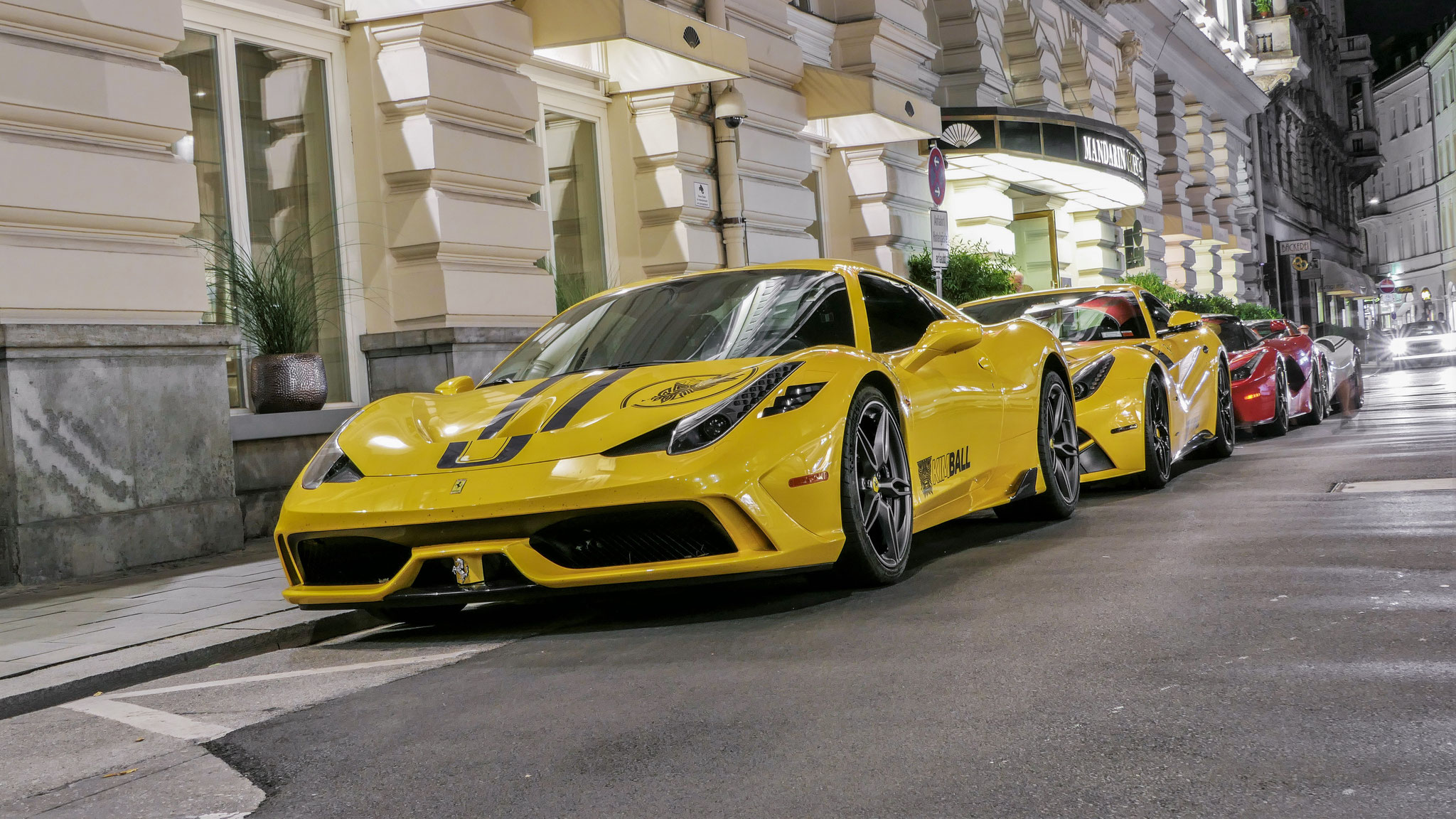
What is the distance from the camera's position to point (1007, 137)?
64.8 feet

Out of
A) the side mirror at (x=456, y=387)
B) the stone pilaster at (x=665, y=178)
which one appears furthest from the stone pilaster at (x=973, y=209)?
the side mirror at (x=456, y=387)

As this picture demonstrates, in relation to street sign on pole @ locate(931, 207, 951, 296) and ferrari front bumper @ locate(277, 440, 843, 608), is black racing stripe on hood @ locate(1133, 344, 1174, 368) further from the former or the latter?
ferrari front bumper @ locate(277, 440, 843, 608)

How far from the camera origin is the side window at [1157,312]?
10.8 meters

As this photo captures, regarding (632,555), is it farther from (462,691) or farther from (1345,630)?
(1345,630)

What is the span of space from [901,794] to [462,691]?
1795mm

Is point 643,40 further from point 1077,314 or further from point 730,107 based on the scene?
point 1077,314

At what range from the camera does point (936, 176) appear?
42.9ft

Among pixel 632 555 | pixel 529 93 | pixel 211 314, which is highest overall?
pixel 529 93

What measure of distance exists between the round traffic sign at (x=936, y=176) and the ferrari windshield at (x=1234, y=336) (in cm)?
291

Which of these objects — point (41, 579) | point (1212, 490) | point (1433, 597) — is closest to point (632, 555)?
point (1433, 597)

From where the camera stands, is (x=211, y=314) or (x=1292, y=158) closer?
(x=211, y=314)

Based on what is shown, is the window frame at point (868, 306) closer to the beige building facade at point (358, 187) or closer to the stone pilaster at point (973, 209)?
the beige building facade at point (358, 187)

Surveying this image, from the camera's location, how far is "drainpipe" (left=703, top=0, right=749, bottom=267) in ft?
49.1

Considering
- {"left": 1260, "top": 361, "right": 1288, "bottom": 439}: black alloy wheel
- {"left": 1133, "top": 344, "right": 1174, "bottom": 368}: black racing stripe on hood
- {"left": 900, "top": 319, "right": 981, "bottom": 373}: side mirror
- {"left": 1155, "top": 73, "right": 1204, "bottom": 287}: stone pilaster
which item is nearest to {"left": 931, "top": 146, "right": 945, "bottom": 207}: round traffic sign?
{"left": 1133, "top": 344, "right": 1174, "bottom": 368}: black racing stripe on hood
